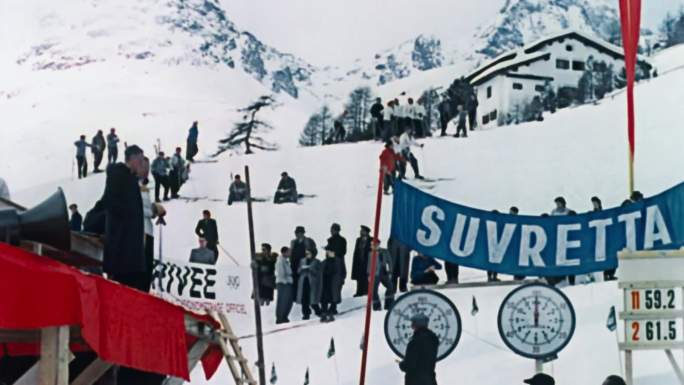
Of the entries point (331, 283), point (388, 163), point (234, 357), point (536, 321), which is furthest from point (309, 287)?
point (234, 357)

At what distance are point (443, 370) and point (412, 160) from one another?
10.7 feet

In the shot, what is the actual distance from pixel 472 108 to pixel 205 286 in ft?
11.7

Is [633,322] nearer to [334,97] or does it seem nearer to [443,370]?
[443,370]

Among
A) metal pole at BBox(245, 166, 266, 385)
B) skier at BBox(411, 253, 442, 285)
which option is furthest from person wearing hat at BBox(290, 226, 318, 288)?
skier at BBox(411, 253, 442, 285)

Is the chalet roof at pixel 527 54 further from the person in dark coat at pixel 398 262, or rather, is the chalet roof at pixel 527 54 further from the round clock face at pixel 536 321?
the round clock face at pixel 536 321

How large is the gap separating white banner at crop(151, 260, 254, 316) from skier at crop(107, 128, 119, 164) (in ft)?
6.83

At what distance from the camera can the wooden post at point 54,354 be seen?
13.5 ft

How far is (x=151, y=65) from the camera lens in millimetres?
15820

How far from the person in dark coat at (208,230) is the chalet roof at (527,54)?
10.6ft

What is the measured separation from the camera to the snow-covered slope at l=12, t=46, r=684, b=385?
12.4 metres

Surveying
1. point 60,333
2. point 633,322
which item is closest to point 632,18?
point 633,322

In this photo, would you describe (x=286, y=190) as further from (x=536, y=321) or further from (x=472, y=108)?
(x=536, y=321)

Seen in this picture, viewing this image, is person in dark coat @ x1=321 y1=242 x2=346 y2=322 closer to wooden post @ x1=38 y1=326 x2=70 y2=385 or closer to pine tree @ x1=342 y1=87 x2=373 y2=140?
pine tree @ x1=342 y1=87 x2=373 y2=140

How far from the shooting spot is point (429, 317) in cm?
927
